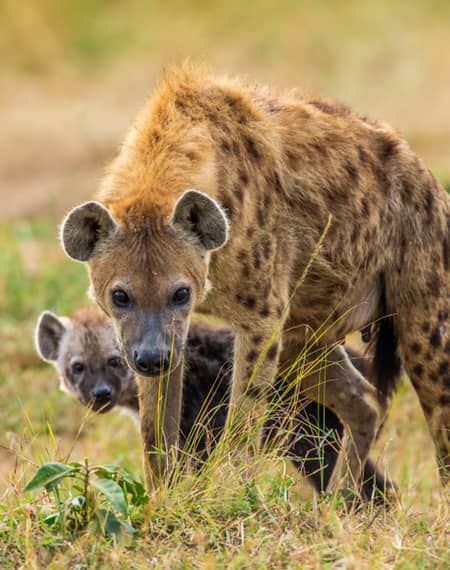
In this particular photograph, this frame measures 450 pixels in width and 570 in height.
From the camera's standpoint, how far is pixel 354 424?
213 inches

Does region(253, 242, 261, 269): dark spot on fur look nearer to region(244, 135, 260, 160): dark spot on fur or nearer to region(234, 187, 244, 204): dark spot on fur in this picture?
region(234, 187, 244, 204): dark spot on fur

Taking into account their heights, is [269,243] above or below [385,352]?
above

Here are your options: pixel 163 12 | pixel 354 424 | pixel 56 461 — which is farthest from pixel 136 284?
pixel 163 12

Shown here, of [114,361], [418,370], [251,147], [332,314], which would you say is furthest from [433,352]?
[114,361]

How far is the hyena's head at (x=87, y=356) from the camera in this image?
18.9ft

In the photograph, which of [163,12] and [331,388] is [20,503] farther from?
[163,12]

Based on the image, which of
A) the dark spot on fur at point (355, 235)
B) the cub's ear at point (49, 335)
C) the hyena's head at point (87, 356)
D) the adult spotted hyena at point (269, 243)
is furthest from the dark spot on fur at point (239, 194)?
the cub's ear at point (49, 335)

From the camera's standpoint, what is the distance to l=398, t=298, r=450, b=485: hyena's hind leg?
4902mm

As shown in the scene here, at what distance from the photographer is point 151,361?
3.95 metres

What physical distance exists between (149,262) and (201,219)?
231mm

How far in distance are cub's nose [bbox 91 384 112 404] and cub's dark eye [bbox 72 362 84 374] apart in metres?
0.30

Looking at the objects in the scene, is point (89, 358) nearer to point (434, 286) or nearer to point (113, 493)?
point (434, 286)

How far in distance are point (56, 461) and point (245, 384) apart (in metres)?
0.80

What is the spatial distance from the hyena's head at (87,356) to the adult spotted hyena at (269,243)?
3.24 feet
